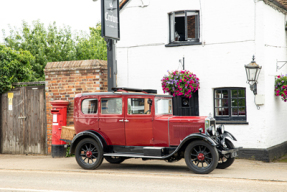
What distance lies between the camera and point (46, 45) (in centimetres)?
2933

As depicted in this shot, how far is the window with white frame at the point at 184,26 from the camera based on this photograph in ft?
41.5

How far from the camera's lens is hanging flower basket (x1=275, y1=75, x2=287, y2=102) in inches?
472

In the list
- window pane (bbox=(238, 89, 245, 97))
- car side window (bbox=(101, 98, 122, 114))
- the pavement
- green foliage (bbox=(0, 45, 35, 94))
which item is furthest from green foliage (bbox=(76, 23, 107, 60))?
car side window (bbox=(101, 98, 122, 114))

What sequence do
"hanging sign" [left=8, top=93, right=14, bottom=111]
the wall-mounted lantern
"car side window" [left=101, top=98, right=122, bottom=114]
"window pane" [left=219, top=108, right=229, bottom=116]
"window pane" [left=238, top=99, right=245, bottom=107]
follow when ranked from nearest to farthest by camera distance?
"car side window" [left=101, top=98, right=122, bottom=114]
the wall-mounted lantern
"window pane" [left=238, top=99, right=245, bottom=107]
"window pane" [left=219, top=108, right=229, bottom=116]
"hanging sign" [left=8, top=93, right=14, bottom=111]

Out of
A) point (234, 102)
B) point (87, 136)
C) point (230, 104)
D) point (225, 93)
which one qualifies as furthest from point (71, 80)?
point (234, 102)

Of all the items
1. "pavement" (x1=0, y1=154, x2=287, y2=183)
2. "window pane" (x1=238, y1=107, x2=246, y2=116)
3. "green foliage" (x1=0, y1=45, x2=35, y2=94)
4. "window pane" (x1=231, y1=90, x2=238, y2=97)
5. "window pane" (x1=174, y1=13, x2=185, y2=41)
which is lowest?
"pavement" (x1=0, y1=154, x2=287, y2=183)

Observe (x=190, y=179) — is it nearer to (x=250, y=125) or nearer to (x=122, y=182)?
(x=122, y=182)

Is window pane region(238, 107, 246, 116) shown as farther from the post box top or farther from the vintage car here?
the post box top

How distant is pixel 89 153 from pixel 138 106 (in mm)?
1624

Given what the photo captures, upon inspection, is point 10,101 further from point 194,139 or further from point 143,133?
point 194,139

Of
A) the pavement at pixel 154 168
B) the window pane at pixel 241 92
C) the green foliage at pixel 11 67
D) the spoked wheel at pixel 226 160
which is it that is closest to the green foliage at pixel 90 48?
the green foliage at pixel 11 67

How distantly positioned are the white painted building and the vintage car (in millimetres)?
2628

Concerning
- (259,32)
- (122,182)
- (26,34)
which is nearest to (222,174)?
(122,182)

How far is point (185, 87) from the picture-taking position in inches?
470
